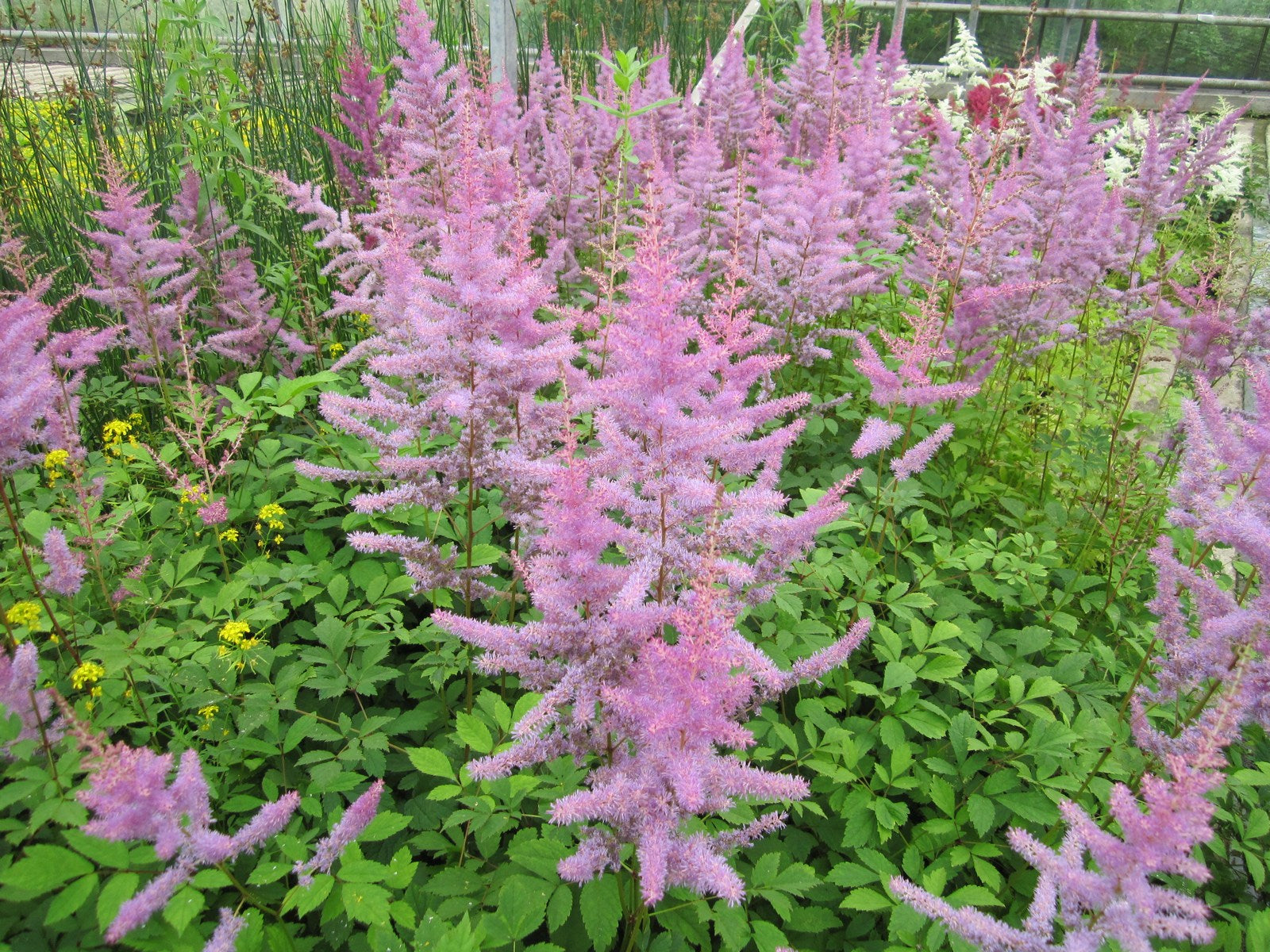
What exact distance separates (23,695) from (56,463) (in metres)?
1.28

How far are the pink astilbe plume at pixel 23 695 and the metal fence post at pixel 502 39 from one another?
5.43 m

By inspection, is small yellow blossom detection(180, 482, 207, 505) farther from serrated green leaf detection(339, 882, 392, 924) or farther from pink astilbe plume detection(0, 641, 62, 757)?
serrated green leaf detection(339, 882, 392, 924)

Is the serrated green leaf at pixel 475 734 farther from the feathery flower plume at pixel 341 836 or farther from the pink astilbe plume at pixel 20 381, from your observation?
the pink astilbe plume at pixel 20 381

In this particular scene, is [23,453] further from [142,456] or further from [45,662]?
[142,456]

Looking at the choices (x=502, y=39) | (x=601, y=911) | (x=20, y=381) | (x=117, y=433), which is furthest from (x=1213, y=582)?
(x=502, y=39)

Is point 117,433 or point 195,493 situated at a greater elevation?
point 195,493

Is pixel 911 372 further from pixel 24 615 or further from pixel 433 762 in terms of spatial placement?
pixel 24 615

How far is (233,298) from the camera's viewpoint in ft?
12.7

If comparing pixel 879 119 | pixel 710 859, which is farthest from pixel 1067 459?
pixel 710 859

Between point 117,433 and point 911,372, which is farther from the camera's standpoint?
point 117,433

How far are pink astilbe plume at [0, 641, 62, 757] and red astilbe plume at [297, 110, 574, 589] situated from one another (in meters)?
0.71

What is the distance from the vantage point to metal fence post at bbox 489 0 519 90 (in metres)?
6.22

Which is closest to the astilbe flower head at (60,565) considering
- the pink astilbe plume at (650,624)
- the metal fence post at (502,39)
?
the pink astilbe plume at (650,624)

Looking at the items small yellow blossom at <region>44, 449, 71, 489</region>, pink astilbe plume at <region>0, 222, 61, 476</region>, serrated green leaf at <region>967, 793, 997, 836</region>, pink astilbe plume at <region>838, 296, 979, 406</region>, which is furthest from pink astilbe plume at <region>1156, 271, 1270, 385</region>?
small yellow blossom at <region>44, 449, 71, 489</region>
